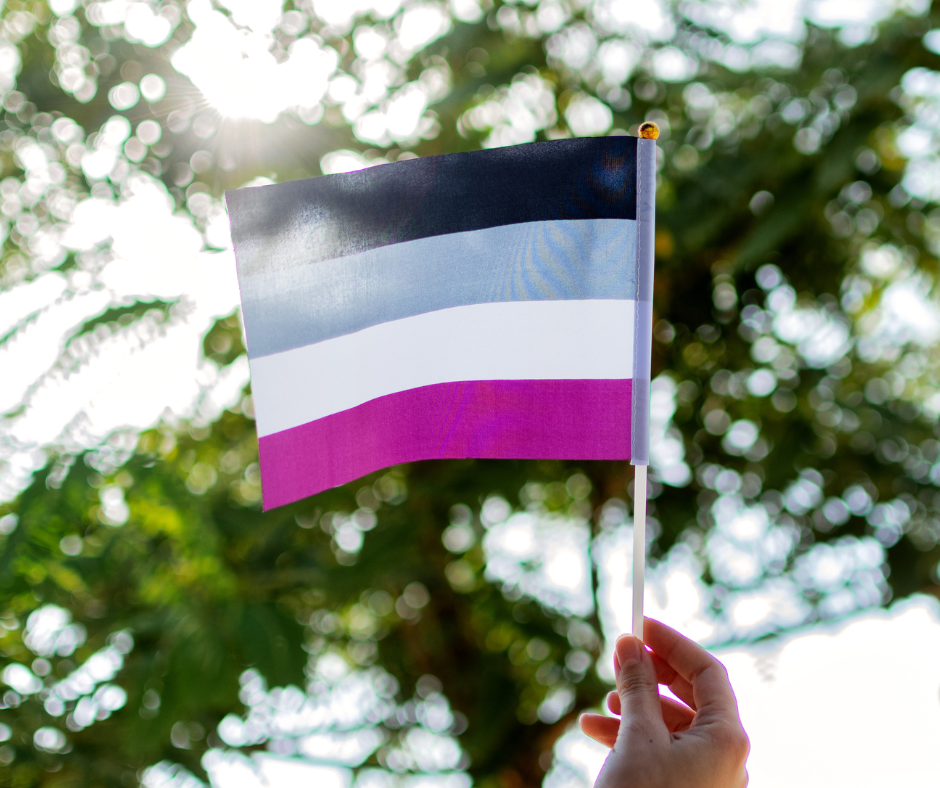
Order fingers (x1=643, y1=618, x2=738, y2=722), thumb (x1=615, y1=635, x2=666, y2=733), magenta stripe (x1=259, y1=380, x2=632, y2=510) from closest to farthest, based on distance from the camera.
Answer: thumb (x1=615, y1=635, x2=666, y2=733)
fingers (x1=643, y1=618, x2=738, y2=722)
magenta stripe (x1=259, y1=380, x2=632, y2=510)

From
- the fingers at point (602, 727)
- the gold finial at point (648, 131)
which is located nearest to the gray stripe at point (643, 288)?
the gold finial at point (648, 131)

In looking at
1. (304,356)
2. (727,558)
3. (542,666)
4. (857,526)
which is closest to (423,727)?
(542,666)

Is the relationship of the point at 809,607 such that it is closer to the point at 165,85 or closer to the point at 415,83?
the point at 415,83

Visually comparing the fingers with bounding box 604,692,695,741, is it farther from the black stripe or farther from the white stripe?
the black stripe

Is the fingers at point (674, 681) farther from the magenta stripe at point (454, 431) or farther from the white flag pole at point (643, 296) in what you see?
the magenta stripe at point (454, 431)

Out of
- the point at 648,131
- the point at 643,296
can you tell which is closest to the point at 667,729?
the point at 643,296

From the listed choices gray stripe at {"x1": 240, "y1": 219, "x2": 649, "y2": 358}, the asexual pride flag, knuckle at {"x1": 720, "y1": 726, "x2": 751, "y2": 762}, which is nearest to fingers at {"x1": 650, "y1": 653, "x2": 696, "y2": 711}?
knuckle at {"x1": 720, "y1": 726, "x2": 751, "y2": 762}

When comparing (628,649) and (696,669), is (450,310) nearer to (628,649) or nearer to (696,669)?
(628,649)
